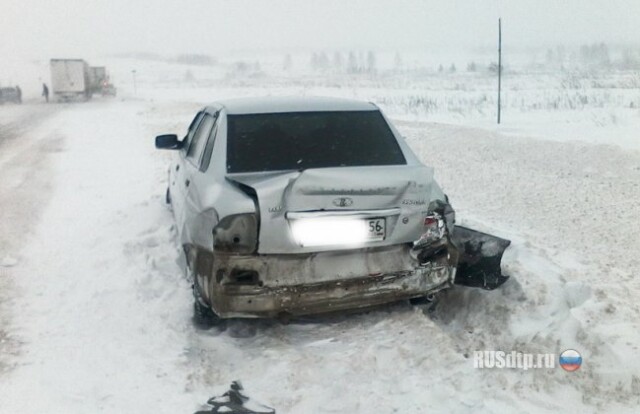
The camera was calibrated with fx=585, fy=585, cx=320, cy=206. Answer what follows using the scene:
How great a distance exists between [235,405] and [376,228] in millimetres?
1437

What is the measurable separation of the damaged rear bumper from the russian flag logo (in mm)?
1092

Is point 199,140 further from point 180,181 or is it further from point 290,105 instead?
point 290,105

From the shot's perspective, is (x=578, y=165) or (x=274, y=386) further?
(x=578, y=165)

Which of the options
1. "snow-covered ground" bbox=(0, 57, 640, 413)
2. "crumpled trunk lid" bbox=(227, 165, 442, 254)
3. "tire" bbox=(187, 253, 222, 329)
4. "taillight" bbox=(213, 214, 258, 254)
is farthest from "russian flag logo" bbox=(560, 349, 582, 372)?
"tire" bbox=(187, 253, 222, 329)

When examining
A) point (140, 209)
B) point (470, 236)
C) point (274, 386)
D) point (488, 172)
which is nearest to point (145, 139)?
point (140, 209)

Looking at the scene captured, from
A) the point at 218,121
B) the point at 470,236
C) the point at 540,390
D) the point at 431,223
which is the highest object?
the point at 218,121

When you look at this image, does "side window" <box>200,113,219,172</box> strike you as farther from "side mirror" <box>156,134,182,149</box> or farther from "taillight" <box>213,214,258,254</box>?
"side mirror" <box>156,134,182,149</box>

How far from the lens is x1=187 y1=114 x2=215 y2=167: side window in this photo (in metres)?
5.23

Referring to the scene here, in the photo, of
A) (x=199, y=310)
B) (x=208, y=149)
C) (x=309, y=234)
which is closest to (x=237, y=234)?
(x=309, y=234)

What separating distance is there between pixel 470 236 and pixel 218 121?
2.57 m

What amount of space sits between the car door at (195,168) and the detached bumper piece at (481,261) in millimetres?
2127

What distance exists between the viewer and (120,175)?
10641 millimetres

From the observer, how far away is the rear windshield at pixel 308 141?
4527 millimetres

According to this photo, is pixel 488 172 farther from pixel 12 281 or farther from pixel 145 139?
pixel 145 139
